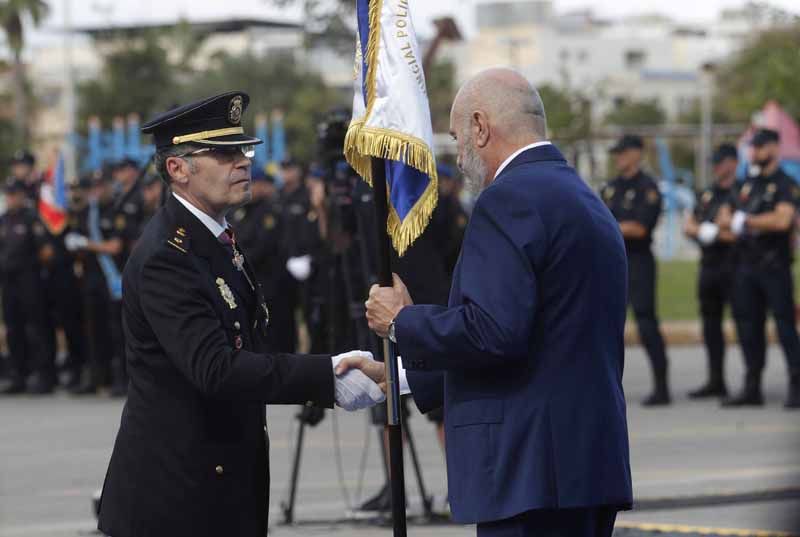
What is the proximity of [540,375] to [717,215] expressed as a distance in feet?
31.3

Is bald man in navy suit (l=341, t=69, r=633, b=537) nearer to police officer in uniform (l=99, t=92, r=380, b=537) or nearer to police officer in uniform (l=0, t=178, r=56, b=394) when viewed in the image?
police officer in uniform (l=99, t=92, r=380, b=537)

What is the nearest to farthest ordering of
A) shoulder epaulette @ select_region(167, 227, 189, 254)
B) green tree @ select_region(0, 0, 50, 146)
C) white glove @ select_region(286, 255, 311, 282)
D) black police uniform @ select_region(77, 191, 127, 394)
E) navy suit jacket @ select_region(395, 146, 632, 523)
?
navy suit jacket @ select_region(395, 146, 632, 523) → shoulder epaulette @ select_region(167, 227, 189, 254) → white glove @ select_region(286, 255, 311, 282) → black police uniform @ select_region(77, 191, 127, 394) → green tree @ select_region(0, 0, 50, 146)

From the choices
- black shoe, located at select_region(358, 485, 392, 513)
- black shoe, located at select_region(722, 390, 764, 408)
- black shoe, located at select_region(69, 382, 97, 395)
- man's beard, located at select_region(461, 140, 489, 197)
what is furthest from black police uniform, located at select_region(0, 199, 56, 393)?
man's beard, located at select_region(461, 140, 489, 197)

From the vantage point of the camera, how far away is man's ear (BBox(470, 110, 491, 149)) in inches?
178

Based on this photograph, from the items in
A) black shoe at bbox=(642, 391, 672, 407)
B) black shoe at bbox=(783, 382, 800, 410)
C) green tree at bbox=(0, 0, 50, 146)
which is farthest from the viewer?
green tree at bbox=(0, 0, 50, 146)

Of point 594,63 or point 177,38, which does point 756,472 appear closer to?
point 177,38

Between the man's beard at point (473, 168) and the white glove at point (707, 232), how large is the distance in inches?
362

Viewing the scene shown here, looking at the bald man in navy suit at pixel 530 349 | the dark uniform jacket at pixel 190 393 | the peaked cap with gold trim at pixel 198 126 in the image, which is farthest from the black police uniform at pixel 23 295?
the bald man in navy suit at pixel 530 349

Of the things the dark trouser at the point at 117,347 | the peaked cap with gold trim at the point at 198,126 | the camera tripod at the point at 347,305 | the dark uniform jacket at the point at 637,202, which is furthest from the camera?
the dark trouser at the point at 117,347

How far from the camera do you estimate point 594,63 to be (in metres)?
116

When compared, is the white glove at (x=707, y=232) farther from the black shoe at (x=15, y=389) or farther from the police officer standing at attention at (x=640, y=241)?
the black shoe at (x=15, y=389)

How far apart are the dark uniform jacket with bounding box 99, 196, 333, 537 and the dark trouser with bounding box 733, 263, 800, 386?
8.78 meters

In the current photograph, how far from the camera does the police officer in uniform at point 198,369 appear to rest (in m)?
4.66

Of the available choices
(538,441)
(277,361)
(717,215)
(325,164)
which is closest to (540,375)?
(538,441)
